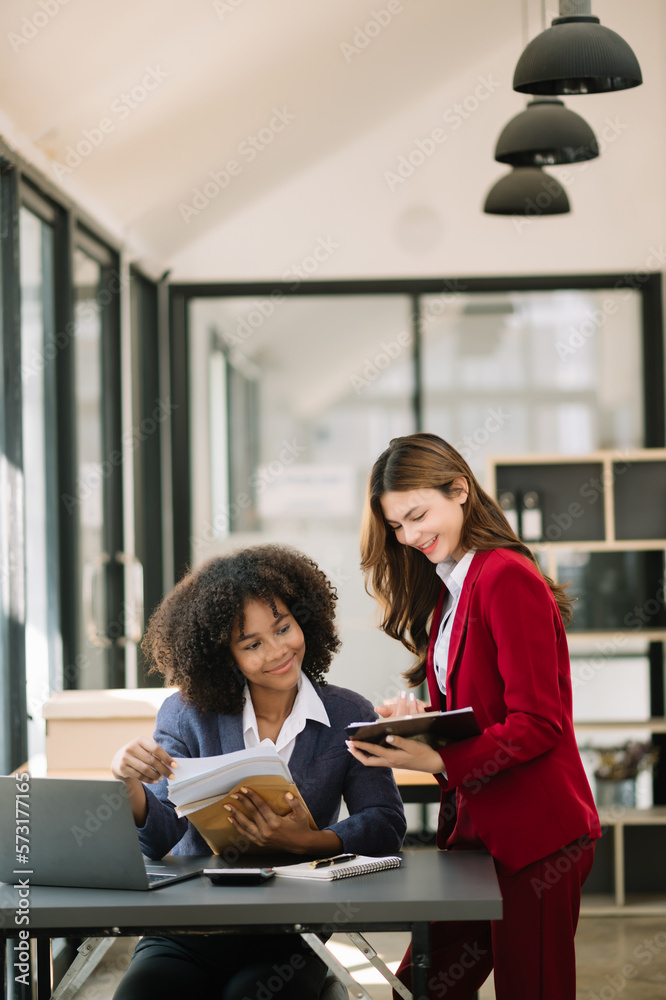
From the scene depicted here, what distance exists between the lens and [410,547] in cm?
237

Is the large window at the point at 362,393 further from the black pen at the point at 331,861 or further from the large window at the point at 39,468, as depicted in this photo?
the black pen at the point at 331,861

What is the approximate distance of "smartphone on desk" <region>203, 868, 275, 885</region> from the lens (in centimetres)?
186

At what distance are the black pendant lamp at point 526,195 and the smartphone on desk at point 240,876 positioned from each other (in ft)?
8.87

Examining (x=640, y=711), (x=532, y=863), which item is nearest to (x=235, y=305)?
(x=640, y=711)

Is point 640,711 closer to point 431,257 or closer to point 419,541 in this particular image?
point 431,257

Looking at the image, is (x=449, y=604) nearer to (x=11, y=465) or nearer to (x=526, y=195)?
(x=11, y=465)

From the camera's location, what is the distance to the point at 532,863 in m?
2.04

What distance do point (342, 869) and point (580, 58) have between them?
6.03 ft

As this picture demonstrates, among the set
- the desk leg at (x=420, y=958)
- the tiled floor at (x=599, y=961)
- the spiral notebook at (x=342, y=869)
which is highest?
the spiral notebook at (x=342, y=869)

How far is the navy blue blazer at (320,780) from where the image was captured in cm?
208

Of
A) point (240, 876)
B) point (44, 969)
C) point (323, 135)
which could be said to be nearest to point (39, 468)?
point (44, 969)

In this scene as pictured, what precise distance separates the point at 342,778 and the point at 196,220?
3.29m

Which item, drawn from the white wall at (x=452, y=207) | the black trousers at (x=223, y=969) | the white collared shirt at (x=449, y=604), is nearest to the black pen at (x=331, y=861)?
the black trousers at (x=223, y=969)

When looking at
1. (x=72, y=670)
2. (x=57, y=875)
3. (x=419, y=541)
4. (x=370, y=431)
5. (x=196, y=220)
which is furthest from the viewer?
(x=370, y=431)
